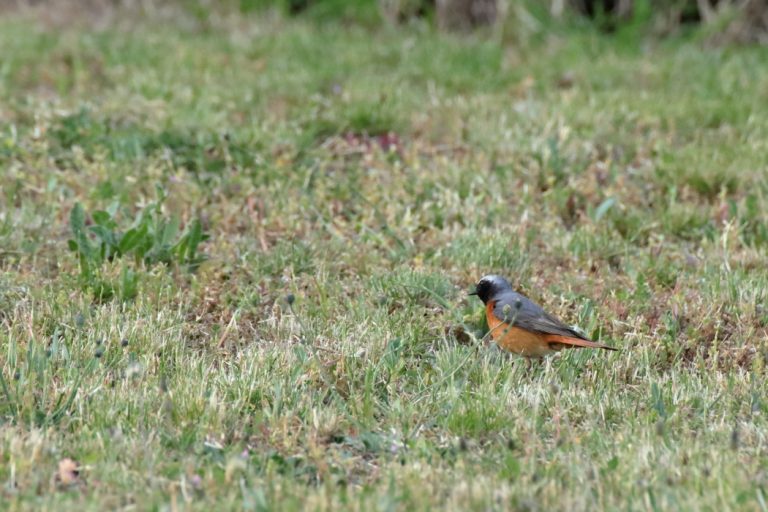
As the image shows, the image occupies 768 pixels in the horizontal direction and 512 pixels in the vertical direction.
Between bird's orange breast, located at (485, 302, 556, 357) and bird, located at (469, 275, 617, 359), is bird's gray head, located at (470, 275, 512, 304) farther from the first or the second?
bird's orange breast, located at (485, 302, 556, 357)

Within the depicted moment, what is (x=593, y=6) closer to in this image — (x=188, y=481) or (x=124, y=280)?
(x=124, y=280)

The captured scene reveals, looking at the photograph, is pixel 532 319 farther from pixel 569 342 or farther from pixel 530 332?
pixel 569 342

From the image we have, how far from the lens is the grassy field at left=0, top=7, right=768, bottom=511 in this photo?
4051 mm

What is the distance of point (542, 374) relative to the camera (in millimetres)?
5160

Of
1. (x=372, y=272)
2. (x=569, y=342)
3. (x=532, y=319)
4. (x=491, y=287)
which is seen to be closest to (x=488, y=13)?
(x=372, y=272)

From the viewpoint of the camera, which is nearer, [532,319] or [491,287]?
[532,319]

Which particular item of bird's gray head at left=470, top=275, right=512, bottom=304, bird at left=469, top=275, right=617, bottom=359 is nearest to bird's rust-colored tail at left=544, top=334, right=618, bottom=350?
bird at left=469, top=275, right=617, bottom=359

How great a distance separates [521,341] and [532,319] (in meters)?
0.12

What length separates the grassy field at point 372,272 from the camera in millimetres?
4051

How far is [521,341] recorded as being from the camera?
5285mm

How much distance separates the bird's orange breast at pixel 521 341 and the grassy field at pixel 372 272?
2.8 inches

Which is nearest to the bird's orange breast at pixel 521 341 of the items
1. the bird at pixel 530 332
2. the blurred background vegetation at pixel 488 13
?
the bird at pixel 530 332

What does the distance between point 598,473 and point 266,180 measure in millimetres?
4225

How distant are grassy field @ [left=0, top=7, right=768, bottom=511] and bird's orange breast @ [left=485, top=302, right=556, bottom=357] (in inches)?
2.8
